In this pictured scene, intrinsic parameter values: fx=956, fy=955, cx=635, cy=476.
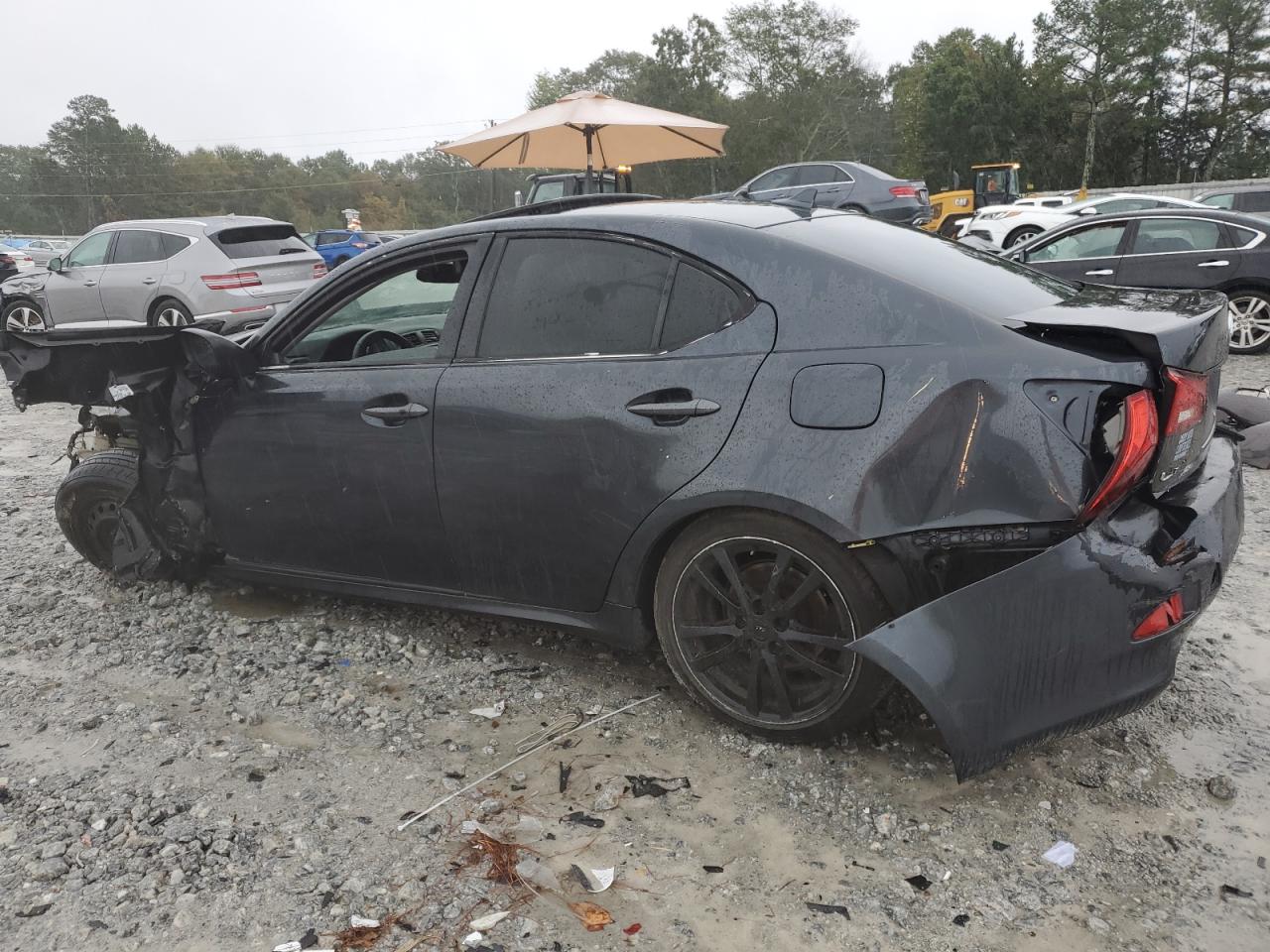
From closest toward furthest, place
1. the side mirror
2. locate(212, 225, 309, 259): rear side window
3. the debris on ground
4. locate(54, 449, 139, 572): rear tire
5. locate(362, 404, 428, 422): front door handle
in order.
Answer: the debris on ground < locate(362, 404, 428, 422): front door handle < the side mirror < locate(54, 449, 139, 572): rear tire < locate(212, 225, 309, 259): rear side window

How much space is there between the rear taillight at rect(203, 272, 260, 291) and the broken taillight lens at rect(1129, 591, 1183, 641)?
10658 mm

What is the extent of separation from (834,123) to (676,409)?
65.6 metres

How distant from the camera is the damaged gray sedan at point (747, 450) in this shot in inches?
90.0

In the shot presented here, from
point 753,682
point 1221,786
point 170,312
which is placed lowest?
point 1221,786

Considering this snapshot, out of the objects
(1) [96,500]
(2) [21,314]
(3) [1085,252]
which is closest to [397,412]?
(1) [96,500]

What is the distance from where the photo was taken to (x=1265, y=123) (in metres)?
45.9

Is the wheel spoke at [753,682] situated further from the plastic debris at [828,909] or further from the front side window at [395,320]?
the front side window at [395,320]

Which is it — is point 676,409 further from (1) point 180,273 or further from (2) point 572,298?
(1) point 180,273

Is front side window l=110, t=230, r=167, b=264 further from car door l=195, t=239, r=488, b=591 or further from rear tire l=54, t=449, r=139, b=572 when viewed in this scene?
car door l=195, t=239, r=488, b=591

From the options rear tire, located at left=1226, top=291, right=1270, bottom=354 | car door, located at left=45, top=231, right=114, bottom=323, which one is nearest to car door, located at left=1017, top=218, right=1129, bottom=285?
rear tire, located at left=1226, top=291, right=1270, bottom=354

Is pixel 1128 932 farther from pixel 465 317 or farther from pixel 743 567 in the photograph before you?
pixel 465 317

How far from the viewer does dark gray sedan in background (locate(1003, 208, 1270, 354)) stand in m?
8.94

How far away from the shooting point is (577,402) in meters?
2.87

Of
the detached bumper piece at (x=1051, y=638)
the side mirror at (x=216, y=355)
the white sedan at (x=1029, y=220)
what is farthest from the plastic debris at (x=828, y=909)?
the white sedan at (x=1029, y=220)
